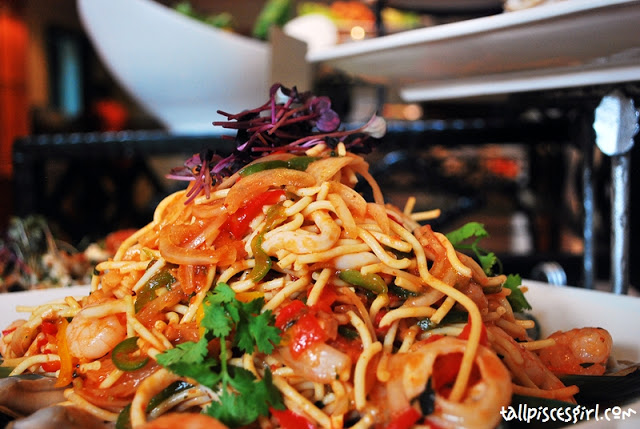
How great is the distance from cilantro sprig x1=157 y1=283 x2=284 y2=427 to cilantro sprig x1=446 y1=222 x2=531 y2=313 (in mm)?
683

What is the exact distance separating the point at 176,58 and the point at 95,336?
5.81ft

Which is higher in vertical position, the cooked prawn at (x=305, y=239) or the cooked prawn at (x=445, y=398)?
the cooked prawn at (x=305, y=239)

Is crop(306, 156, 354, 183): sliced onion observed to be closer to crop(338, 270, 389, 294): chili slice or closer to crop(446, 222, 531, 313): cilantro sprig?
crop(338, 270, 389, 294): chili slice

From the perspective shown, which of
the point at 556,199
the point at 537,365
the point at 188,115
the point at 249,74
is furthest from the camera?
the point at 556,199

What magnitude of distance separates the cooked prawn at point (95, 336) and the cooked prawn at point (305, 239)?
0.37m

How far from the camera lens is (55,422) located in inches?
36.2

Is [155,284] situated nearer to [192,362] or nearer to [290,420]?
[192,362]

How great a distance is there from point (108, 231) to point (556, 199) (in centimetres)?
329

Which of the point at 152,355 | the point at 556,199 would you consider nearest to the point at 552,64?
the point at 152,355

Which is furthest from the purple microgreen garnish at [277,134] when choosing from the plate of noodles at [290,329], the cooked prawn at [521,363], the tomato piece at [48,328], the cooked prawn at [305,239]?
the cooked prawn at [521,363]

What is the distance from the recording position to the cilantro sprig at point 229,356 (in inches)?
37.3

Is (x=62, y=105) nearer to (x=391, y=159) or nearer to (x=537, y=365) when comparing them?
(x=391, y=159)

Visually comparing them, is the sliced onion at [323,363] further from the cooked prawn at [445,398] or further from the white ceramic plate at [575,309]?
the white ceramic plate at [575,309]

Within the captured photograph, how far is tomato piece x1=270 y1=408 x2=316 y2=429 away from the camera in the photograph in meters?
0.98
